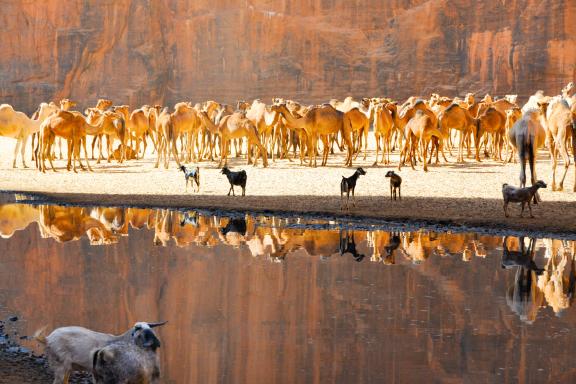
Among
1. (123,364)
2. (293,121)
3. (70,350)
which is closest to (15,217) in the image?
(293,121)

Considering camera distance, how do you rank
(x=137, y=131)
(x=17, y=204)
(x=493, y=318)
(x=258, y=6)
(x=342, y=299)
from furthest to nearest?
(x=258, y=6)
(x=137, y=131)
(x=17, y=204)
(x=342, y=299)
(x=493, y=318)

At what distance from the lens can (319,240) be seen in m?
15.0

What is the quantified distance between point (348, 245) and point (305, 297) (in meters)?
3.62

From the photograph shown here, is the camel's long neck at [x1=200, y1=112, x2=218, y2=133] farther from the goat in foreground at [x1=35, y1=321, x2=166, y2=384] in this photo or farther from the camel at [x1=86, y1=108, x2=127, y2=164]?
the goat in foreground at [x1=35, y1=321, x2=166, y2=384]

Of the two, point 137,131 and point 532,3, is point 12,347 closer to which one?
point 137,131

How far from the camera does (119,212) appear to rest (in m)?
18.8

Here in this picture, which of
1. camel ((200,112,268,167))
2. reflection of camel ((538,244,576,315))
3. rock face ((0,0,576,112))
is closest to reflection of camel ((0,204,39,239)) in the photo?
reflection of camel ((538,244,576,315))

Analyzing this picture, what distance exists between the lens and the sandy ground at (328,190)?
17.2m

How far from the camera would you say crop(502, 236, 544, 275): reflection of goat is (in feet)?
41.6

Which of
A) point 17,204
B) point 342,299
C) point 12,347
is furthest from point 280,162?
point 12,347

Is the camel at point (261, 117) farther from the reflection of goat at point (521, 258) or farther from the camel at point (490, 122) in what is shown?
the reflection of goat at point (521, 258)

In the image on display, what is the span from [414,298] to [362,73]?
136ft

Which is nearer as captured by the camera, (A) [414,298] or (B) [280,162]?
(A) [414,298]

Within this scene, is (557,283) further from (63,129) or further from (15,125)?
(15,125)
